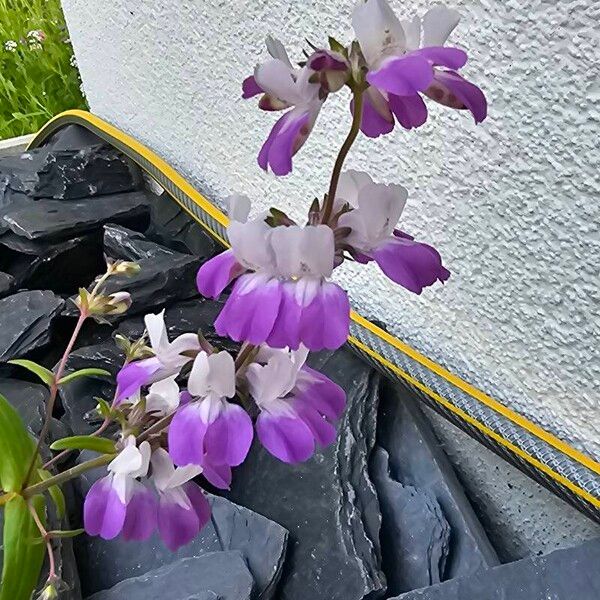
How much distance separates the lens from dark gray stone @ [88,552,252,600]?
0.81 metres

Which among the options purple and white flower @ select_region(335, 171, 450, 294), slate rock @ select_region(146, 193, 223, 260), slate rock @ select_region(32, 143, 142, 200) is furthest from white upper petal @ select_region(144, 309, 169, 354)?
slate rock @ select_region(32, 143, 142, 200)

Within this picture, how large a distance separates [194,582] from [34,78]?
168 cm

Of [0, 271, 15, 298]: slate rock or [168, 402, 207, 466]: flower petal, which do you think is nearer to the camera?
[168, 402, 207, 466]: flower petal

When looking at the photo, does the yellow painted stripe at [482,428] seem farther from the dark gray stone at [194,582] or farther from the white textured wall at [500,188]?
the dark gray stone at [194,582]

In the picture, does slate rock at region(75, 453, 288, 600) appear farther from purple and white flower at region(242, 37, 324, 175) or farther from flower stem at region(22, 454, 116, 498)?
purple and white flower at region(242, 37, 324, 175)

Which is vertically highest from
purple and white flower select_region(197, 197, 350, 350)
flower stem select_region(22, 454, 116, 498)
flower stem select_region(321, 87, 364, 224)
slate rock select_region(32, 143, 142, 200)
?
flower stem select_region(321, 87, 364, 224)

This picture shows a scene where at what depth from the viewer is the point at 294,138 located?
0.40 m

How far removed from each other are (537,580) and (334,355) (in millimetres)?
359

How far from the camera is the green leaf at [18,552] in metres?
0.54

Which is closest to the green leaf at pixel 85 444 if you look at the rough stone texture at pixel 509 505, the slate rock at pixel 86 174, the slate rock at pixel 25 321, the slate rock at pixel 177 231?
the rough stone texture at pixel 509 505

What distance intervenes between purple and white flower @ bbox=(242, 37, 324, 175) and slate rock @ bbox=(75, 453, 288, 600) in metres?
0.56

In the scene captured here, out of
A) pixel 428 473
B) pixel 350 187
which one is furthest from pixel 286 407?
pixel 428 473

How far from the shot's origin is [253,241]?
1.33 feet

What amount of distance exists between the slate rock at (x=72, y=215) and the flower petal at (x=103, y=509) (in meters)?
0.91
